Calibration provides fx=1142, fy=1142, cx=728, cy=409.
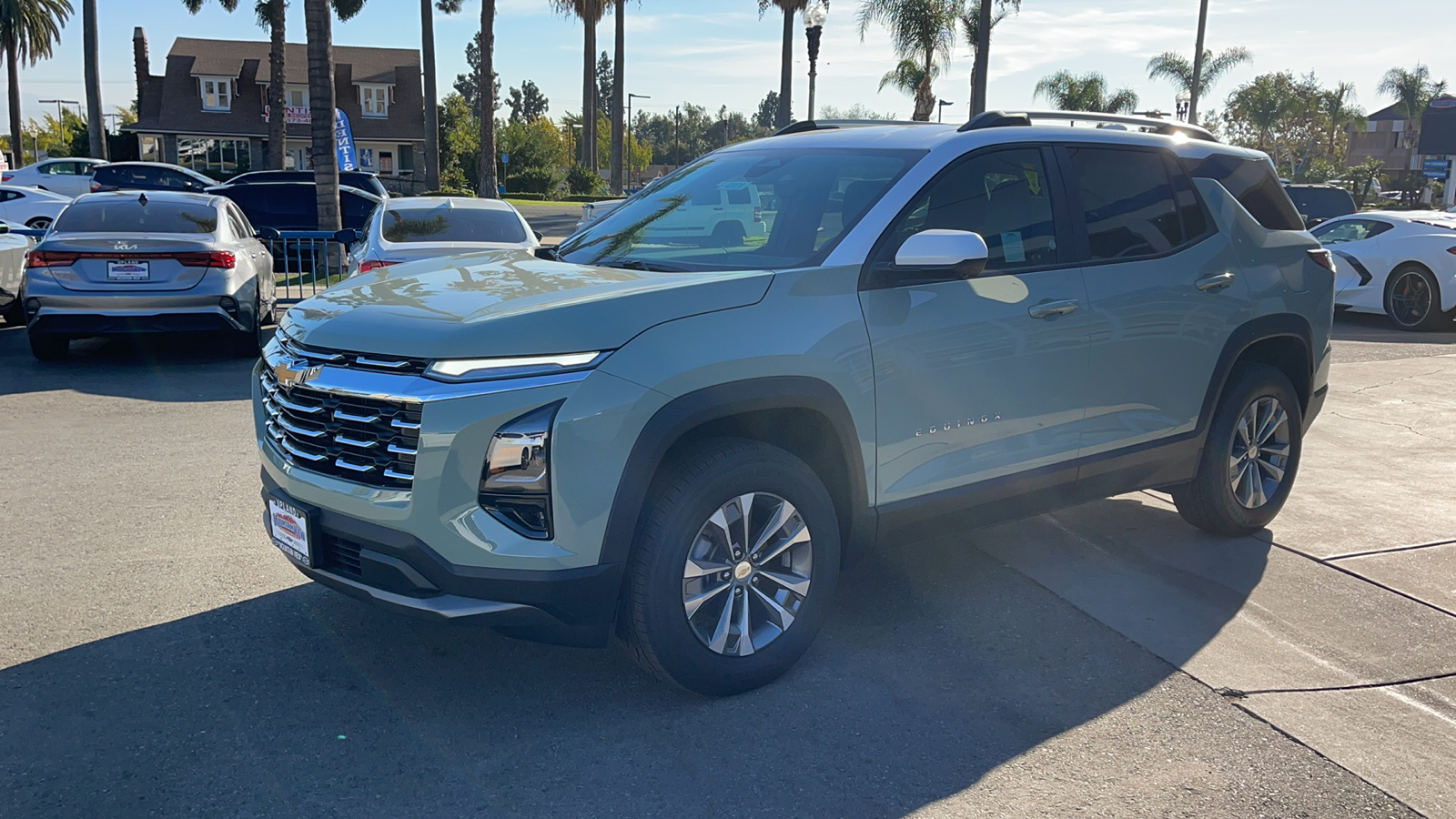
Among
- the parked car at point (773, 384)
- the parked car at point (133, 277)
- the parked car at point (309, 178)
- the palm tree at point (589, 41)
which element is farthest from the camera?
the palm tree at point (589, 41)

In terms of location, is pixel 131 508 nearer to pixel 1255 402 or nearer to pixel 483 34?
pixel 1255 402

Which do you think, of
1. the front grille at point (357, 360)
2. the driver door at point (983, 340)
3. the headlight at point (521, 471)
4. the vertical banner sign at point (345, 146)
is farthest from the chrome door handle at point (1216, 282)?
the vertical banner sign at point (345, 146)

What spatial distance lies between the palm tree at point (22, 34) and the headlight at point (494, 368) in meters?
49.2

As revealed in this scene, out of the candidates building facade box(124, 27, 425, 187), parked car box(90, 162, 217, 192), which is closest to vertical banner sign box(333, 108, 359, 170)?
parked car box(90, 162, 217, 192)

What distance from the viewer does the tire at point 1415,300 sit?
14523 mm

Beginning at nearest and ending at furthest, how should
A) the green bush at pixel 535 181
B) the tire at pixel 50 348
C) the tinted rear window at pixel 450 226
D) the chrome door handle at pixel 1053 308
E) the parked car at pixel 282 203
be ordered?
the chrome door handle at pixel 1053 308
the tire at pixel 50 348
the tinted rear window at pixel 450 226
the parked car at pixel 282 203
the green bush at pixel 535 181

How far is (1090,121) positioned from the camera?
5.38m

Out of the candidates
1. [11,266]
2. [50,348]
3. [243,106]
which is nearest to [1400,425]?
[50,348]

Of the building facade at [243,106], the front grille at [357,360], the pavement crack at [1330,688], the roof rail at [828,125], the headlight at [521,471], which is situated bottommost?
the pavement crack at [1330,688]

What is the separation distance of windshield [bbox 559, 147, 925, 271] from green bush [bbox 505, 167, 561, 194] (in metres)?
56.5

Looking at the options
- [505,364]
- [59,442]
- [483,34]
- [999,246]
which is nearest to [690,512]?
[505,364]

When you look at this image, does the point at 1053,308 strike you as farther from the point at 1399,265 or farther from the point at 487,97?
the point at 487,97

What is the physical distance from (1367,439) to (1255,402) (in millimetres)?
3336

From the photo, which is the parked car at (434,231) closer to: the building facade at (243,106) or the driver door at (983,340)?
the driver door at (983,340)
